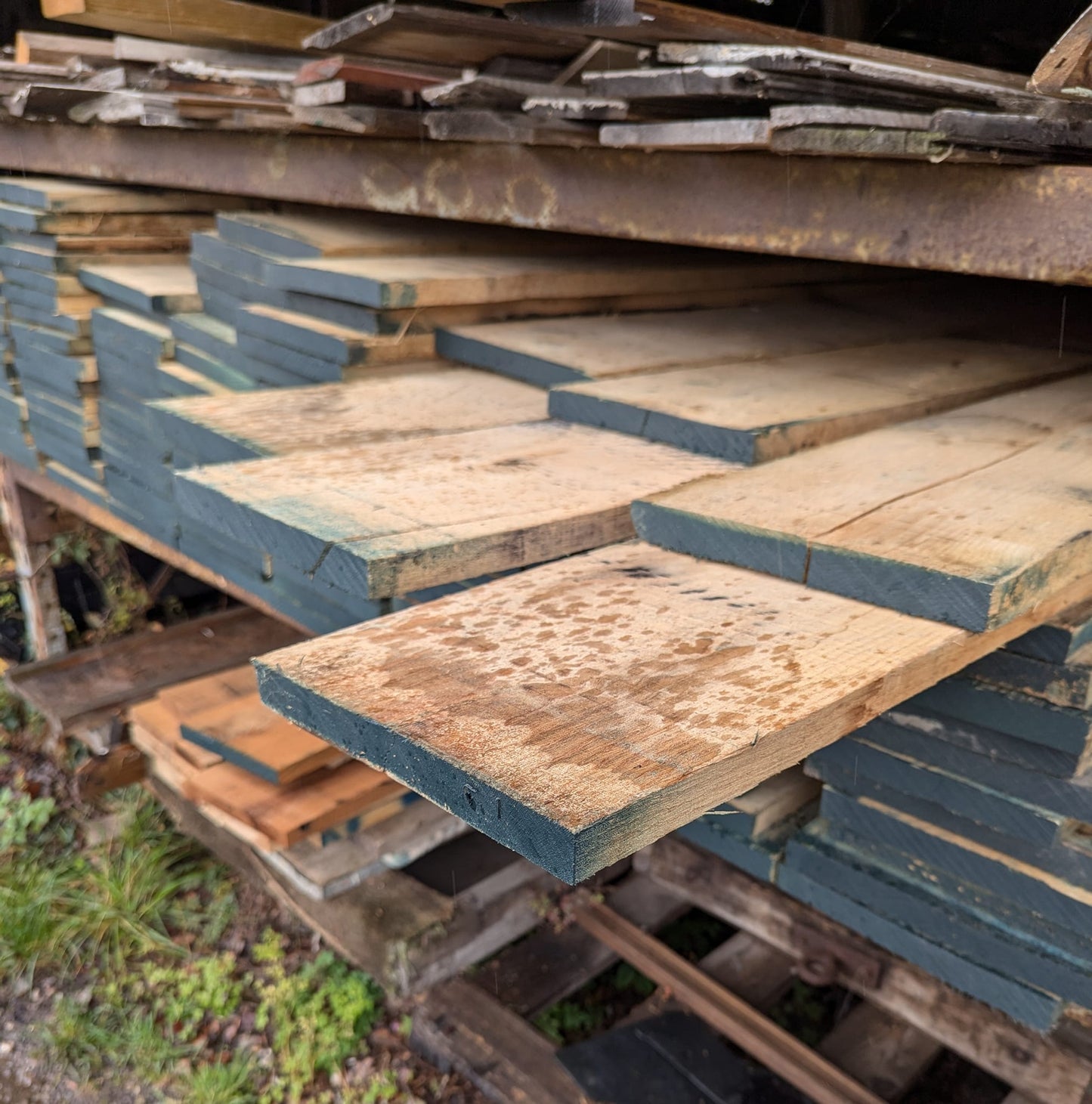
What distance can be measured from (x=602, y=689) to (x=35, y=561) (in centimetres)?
573

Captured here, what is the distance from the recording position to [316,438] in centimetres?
199

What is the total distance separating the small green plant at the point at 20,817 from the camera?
591 centimetres

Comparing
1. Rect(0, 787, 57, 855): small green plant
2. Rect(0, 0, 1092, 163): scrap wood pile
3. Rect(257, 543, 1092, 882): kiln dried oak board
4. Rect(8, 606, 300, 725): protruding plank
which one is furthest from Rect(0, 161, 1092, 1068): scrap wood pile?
Rect(0, 787, 57, 855): small green plant

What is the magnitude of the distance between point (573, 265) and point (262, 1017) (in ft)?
12.0

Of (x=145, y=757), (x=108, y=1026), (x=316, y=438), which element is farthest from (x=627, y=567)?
(x=145, y=757)

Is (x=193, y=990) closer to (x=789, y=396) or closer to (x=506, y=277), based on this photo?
(x=506, y=277)

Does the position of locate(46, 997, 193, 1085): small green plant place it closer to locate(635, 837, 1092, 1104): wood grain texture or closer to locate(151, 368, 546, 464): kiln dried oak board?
locate(635, 837, 1092, 1104): wood grain texture

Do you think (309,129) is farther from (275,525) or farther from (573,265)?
(275,525)

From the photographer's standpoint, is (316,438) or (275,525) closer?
(275,525)

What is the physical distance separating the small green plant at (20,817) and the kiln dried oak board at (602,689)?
5.65 m

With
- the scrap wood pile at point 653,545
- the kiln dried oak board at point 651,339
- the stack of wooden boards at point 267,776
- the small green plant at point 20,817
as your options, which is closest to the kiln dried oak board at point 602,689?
the scrap wood pile at point 653,545

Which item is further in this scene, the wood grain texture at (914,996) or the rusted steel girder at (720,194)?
the wood grain texture at (914,996)

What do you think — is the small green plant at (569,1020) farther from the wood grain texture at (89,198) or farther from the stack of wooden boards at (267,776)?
the wood grain texture at (89,198)

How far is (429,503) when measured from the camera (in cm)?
156
